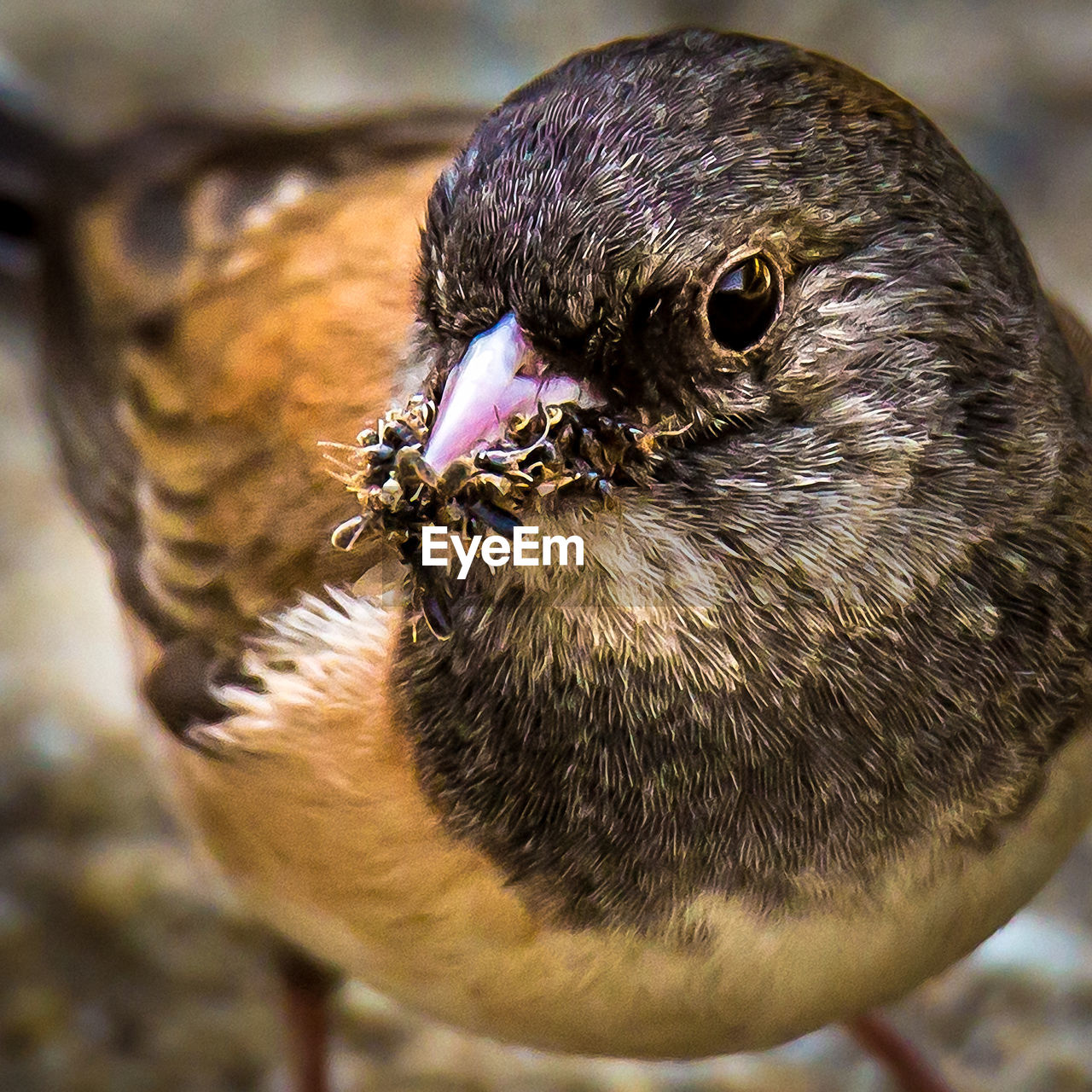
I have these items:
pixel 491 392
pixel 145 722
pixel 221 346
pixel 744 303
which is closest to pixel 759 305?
pixel 744 303

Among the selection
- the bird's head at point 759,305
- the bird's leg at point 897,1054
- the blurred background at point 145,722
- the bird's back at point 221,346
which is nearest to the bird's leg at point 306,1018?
the blurred background at point 145,722

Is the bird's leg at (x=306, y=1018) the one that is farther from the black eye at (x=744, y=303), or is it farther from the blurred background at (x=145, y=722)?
the black eye at (x=744, y=303)

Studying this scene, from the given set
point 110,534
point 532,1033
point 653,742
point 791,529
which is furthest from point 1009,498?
A: point 110,534

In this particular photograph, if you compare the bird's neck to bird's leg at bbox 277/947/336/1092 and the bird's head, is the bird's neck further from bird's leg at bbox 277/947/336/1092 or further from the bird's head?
bird's leg at bbox 277/947/336/1092

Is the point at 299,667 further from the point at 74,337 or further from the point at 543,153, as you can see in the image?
the point at 74,337

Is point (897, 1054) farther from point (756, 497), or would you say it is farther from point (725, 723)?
point (756, 497)

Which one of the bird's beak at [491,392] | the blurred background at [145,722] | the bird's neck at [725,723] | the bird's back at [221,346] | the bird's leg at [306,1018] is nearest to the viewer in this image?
the bird's beak at [491,392]

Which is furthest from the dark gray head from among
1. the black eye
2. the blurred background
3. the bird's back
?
the blurred background
